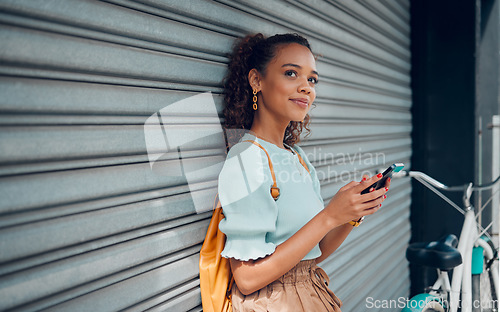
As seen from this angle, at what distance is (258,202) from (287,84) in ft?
1.90

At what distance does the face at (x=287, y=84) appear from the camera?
5.83ft

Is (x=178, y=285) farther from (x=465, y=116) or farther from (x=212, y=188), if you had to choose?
(x=465, y=116)

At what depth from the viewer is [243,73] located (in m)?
1.87

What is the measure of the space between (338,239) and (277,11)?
137 cm

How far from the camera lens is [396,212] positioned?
169 inches

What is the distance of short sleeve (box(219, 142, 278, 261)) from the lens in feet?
4.84

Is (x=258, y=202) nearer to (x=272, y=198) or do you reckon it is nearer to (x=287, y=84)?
(x=272, y=198)

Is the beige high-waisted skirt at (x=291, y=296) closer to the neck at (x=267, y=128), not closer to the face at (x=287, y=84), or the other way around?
the neck at (x=267, y=128)

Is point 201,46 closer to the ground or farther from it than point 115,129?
farther from it

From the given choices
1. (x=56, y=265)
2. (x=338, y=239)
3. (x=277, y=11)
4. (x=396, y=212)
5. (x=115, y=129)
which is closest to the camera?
(x=56, y=265)

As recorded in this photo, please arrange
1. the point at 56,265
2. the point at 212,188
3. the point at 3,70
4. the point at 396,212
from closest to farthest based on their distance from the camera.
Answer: the point at 3,70, the point at 56,265, the point at 212,188, the point at 396,212

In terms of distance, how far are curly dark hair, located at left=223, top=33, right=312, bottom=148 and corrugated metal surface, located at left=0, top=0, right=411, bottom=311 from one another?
6 cm

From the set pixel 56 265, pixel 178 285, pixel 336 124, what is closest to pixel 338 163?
pixel 336 124

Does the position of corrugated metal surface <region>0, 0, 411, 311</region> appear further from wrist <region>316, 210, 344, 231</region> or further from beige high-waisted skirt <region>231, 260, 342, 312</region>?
wrist <region>316, 210, 344, 231</region>
